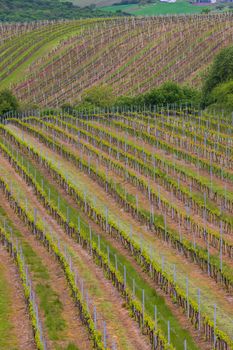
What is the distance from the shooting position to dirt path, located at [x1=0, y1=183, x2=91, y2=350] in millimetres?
23297

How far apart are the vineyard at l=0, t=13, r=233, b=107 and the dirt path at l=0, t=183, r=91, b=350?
53.5 meters

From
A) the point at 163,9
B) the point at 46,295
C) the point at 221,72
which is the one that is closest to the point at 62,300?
the point at 46,295

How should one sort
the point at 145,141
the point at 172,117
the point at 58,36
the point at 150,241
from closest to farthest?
the point at 150,241 → the point at 145,141 → the point at 172,117 → the point at 58,36

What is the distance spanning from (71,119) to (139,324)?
40201mm

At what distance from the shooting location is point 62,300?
26516mm

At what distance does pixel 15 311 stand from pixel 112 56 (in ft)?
250

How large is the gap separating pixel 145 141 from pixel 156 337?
31.9 metres

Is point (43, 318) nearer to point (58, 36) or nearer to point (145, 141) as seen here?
point (145, 141)

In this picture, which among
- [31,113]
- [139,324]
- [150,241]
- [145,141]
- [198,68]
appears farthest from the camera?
[198,68]

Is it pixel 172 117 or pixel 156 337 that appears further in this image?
pixel 172 117

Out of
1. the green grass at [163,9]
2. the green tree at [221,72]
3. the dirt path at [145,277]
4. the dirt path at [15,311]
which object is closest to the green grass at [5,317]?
the dirt path at [15,311]

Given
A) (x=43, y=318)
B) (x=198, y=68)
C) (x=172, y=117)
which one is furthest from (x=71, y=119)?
(x=43, y=318)

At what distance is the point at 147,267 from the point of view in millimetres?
29031

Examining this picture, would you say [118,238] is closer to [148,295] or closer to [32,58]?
[148,295]
